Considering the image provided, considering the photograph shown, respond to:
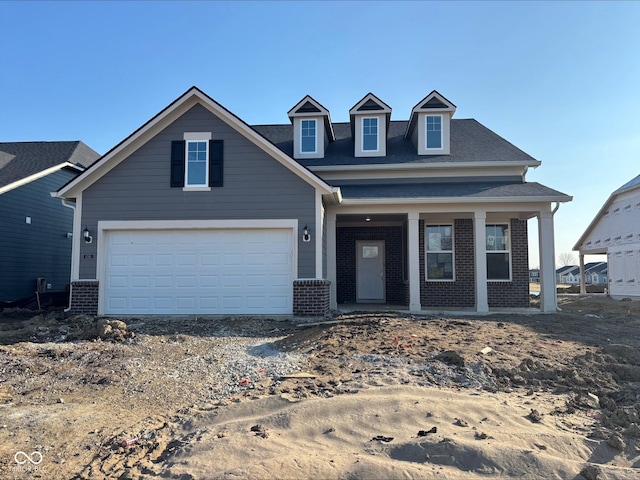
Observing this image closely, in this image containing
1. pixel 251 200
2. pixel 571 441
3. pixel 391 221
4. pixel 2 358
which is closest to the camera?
pixel 571 441

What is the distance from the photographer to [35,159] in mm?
16859

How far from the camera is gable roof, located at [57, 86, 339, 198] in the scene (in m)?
10.9

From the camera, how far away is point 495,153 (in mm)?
14055

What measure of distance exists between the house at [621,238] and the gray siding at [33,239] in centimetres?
2389

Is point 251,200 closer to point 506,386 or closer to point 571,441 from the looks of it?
point 506,386

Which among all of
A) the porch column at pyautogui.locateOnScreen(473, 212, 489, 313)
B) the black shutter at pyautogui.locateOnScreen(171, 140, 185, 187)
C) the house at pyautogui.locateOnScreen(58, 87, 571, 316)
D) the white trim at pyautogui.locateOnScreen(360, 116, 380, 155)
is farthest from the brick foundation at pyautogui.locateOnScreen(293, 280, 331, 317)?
the white trim at pyautogui.locateOnScreen(360, 116, 380, 155)

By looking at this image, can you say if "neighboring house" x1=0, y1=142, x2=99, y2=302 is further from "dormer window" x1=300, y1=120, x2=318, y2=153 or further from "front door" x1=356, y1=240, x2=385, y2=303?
"front door" x1=356, y1=240, x2=385, y2=303

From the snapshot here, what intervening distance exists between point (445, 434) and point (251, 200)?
8.15 metres

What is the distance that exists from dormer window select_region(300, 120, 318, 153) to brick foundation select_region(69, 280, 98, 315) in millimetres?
7419

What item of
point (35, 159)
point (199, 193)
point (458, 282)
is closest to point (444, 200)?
point (458, 282)

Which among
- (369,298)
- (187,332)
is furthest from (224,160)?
(369,298)

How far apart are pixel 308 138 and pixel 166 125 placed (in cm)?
479

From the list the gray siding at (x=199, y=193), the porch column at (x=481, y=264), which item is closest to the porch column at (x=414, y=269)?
the porch column at (x=481, y=264)

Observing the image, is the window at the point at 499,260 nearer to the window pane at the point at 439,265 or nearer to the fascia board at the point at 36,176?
the window pane at the point at 439,265
